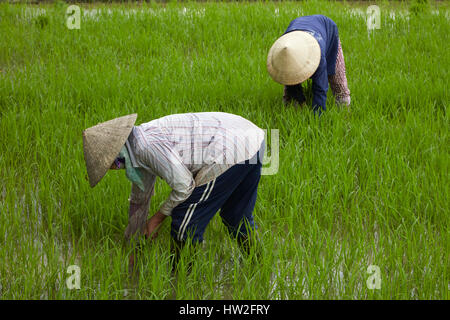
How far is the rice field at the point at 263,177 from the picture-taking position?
2.17 m

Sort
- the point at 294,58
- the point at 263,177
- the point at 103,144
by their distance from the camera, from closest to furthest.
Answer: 1. the point at 103,144
2. the point at 263,177
3. the point at 294,58

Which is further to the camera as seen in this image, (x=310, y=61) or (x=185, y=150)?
(x=310, y=61)

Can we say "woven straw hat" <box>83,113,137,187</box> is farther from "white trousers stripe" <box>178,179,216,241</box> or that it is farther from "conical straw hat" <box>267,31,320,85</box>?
"conical straw hat" <box>267,31,320,85</box>

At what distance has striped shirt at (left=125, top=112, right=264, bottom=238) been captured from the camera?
6.32ft

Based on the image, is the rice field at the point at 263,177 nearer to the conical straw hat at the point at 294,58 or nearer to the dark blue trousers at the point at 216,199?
the dark blue trousers at the point at 216,199

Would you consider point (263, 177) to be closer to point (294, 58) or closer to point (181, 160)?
point (294, 58)

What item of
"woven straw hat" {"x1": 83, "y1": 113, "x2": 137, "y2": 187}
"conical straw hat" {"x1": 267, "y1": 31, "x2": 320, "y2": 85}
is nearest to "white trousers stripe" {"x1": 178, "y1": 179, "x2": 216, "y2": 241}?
"woven straw hat" {"x1": 83, "y1": 113, "x2": 137, "y2": 187}

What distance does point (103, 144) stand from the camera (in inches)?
74.1

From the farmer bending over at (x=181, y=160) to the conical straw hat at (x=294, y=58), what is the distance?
1009mm

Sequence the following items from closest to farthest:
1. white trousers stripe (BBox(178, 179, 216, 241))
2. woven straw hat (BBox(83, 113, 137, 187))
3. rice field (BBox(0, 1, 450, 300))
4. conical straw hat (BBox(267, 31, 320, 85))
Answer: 1. woven straw hat (BBox(83, 113, 137, 187))
2. white trousers stripe (BBox(178, 179, 216, 241))
3. rice field (BBox(0, 1, 450, 300))
4. conical straw hat (BBox(267, 31, 320, 85))

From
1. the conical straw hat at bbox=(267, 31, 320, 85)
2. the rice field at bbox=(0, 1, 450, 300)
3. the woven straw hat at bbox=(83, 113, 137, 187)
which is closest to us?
the woven straw hat at bbox=(83, 113, 137, 187)

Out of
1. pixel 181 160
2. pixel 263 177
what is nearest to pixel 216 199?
pixel 181 160

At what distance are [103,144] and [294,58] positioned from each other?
152 centimetres

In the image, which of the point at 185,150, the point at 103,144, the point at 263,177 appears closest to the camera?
the point at 103,144
